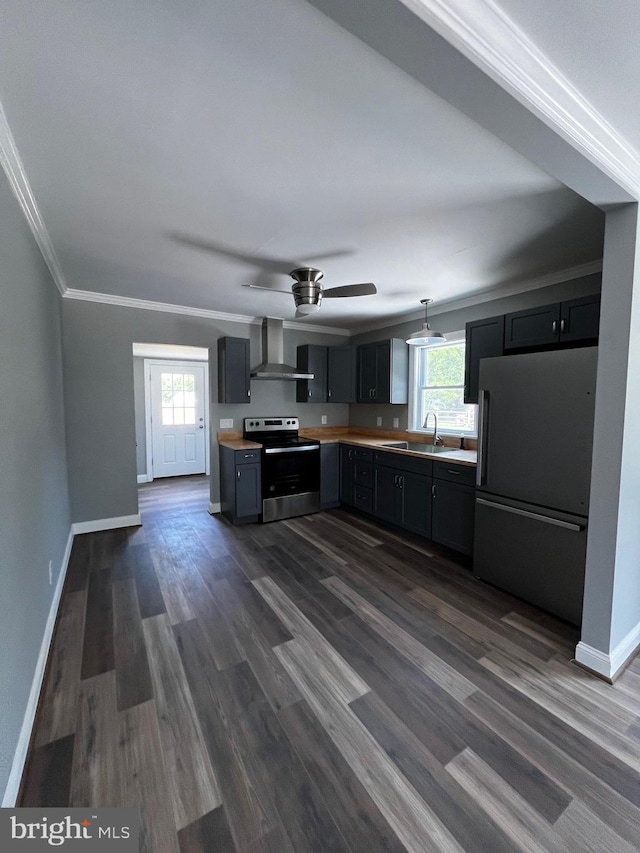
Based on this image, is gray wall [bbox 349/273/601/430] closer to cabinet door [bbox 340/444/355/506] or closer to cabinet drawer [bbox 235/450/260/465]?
cabinet door [bbox 340/444/355/506]

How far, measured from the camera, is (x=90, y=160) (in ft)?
5.43

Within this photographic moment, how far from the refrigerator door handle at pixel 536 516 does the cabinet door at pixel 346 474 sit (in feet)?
6.06

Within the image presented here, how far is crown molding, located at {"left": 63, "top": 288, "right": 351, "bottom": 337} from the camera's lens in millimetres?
3686

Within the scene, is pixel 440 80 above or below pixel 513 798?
above

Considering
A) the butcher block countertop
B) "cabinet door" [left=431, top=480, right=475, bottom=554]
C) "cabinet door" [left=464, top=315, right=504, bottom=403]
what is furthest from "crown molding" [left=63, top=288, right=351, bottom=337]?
"cabinet door" [left=431, top=480, right=475, bottom=554]

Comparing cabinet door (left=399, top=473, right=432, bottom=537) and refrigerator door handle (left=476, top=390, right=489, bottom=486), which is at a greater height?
refrigerator door handle (left=476, top=390, right=489, bottom=486)

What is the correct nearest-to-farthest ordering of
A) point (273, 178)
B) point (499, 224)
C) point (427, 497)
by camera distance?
point (273, 178) < point (499, 224) < point (427, 497)

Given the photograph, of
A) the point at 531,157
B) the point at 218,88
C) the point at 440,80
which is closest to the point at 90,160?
the point at 218,88

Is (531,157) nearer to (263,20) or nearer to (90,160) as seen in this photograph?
(263,20)

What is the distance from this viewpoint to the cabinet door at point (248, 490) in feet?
13.1

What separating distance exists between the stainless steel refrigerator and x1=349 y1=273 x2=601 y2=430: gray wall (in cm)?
113

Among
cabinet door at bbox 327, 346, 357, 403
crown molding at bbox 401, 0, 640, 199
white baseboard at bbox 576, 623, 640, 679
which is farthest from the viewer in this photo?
cabinet door at bbox 327, 346, 357, 403

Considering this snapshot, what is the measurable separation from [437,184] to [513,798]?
2659 mm

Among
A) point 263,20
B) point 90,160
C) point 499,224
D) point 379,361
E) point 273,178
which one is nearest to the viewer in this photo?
point 263,20
